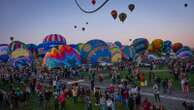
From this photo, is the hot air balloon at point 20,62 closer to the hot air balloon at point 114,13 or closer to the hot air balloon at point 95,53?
the hot air balloon at point 95,53

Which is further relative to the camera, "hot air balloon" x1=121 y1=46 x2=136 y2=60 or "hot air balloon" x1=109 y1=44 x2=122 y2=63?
"hot air balloon" x1=121 y1=46 x2=136 y2=60

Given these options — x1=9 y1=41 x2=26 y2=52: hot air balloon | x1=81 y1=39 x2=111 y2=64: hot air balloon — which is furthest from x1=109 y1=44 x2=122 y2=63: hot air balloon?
x1=9 y1=41 x2=26 y2=52: hot air balloon

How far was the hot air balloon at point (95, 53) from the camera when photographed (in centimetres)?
5181

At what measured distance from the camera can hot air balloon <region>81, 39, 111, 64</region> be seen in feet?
170

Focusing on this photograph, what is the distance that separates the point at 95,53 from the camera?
5181cm

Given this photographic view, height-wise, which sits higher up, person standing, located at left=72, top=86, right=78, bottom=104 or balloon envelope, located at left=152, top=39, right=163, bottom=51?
balloon envelope, located at left=152, top=39, right=163, bottom=51

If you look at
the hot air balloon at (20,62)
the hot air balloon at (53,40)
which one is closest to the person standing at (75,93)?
the hot air balloon at (20,62)

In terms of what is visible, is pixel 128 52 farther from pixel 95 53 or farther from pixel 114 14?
pixel 114 14

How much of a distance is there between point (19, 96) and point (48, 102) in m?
2.38

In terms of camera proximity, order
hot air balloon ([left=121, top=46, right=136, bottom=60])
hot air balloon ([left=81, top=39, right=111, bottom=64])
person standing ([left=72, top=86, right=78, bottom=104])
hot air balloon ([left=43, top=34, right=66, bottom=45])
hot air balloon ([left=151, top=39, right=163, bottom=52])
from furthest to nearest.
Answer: hot air balloon ([left=121, top=46, right=136, bottom=60]), hot air balloon ([left=151, top=39, right=163, bottom=52]), hot air balloon ([left=43, top=34, right=66, bottom=45]), hot air balloon ([left=81, top=39, right=111, bottom=64]), person standing ([left=72, top=86, right=78, bottom=104])

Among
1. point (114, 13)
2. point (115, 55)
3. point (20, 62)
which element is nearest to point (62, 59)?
point (20, 62)

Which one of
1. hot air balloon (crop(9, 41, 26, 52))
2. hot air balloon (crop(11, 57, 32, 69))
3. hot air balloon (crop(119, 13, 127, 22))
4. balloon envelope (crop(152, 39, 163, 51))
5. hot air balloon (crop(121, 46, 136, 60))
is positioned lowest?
hot air balloon (crop(11, 57, 32, 69))

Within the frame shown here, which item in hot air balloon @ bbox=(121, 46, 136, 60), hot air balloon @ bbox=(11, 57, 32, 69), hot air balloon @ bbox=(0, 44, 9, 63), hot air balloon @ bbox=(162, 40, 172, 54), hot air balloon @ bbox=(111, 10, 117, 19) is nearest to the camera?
hot air balloon @ bbox=(111, 10, 117, 19)

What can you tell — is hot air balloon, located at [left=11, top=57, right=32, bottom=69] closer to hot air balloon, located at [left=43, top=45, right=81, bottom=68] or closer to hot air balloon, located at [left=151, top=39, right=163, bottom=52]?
hot air balloon, located at [left=43, top=45, right=81, bottom=68]
